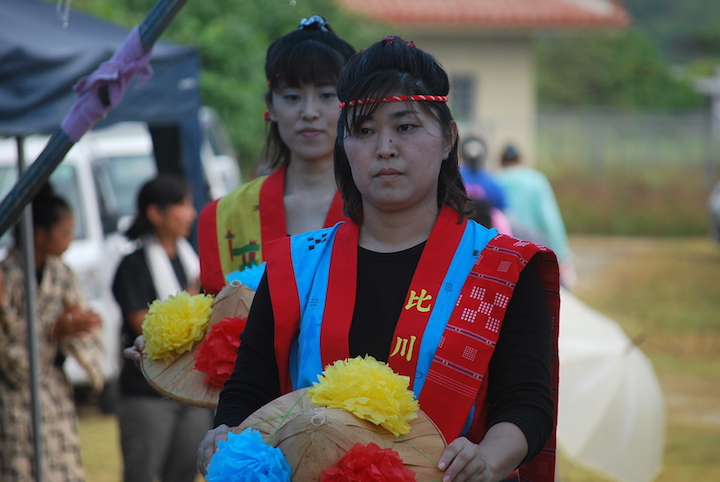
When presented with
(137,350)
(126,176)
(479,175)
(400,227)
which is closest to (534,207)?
(479,175)

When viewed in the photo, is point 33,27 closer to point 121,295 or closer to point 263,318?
point 121,295

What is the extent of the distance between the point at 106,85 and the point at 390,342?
4.31ft

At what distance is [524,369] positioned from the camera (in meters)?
1.84

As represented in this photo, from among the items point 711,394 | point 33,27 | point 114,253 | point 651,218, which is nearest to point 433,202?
point 33,27

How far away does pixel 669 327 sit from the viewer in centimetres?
1001

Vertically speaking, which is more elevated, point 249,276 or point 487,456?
point 249,276

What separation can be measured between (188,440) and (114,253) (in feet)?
10.4

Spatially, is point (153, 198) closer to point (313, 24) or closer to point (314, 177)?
point (314, 177)

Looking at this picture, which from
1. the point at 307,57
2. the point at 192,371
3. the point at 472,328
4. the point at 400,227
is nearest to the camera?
the point at 472,328

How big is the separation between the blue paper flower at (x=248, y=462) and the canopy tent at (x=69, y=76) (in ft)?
6.99

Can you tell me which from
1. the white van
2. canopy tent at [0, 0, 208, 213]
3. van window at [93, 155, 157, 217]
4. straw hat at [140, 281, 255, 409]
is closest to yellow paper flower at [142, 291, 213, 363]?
straw hat at [140, 281, 255, 409]

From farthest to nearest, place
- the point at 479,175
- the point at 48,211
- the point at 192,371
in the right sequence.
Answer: the point at 479,175 < the point at 48,211 < the point at 192,371

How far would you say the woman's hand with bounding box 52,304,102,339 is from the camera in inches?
168

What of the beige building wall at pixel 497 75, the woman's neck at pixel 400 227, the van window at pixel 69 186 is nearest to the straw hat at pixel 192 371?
the woman's neck at pixel 400 227
